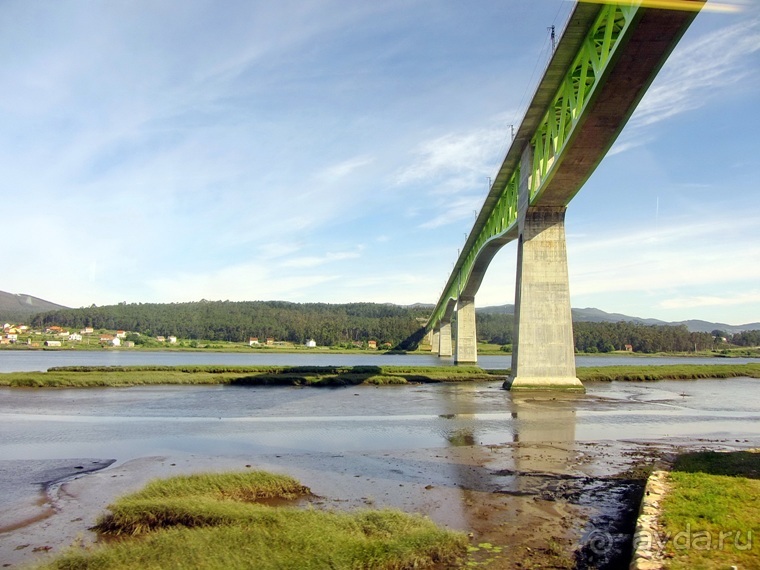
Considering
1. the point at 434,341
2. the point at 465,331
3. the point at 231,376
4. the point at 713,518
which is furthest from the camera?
the point at 434,341

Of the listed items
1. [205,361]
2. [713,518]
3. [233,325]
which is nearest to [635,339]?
[233,325]

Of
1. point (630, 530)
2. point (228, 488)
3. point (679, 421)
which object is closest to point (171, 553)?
point (228, 488)

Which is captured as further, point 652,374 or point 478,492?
point 652,374

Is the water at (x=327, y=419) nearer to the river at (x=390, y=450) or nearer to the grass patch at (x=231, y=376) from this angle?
the river at (x=390, y=450)

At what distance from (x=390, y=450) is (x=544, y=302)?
2024cm

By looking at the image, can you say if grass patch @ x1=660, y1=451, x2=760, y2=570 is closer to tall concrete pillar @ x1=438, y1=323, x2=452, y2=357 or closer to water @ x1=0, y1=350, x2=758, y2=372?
water @ x1=0, y1=350, x2=758, y2=372

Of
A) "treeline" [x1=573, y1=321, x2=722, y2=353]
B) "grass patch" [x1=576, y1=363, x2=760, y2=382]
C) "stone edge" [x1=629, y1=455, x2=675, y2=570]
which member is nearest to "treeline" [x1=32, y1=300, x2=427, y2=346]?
"treeline" [x1=573, y1=321, x2=722, y2=353]

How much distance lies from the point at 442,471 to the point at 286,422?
12.0 m

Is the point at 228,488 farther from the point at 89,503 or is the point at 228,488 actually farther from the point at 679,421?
the point at 679,421

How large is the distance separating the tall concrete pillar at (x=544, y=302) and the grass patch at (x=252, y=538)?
89.4ft

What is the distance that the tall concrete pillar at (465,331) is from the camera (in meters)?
79.4

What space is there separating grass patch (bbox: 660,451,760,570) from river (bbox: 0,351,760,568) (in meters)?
1.08

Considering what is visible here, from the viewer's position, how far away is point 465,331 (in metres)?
81.0

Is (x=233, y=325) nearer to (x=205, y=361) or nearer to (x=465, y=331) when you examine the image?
(x=205, y=361)
